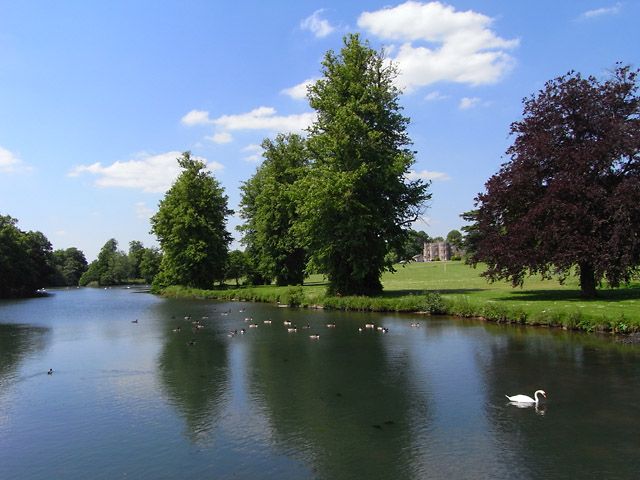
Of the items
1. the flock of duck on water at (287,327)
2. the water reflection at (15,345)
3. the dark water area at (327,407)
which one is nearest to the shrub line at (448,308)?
the dark water area at (327,407)

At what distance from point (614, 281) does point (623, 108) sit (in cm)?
1140

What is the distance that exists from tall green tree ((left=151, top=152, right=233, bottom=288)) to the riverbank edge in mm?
17855

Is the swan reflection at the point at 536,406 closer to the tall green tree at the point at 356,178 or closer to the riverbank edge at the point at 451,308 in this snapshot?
the riverbank edge at the point at 451,308

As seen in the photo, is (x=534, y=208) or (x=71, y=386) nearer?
(x=71, y=386)

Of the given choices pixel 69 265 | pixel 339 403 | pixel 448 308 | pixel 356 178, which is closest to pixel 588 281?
pixel 448 308

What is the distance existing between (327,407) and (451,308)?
869 inches

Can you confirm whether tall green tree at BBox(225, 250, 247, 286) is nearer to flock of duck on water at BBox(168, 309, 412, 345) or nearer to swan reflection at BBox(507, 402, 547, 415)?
flock of duck on water at BBox(168, 309, 412, 345)

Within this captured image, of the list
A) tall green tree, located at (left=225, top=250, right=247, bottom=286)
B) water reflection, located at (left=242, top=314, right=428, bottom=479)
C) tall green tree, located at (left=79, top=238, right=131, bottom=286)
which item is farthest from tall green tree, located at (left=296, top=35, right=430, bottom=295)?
tall green tree, located at (left=79, top=238, right=131, bottom=286)

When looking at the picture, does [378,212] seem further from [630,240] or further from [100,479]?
[100,479]

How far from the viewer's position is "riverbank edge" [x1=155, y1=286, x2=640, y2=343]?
27.3 meters

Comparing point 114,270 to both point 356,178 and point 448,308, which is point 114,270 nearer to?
point 356,178

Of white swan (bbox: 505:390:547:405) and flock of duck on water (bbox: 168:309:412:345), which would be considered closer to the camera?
white swan (bbox: 505:390:547:405)

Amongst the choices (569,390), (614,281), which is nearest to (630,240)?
(614,281)

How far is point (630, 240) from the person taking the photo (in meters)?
31.4
